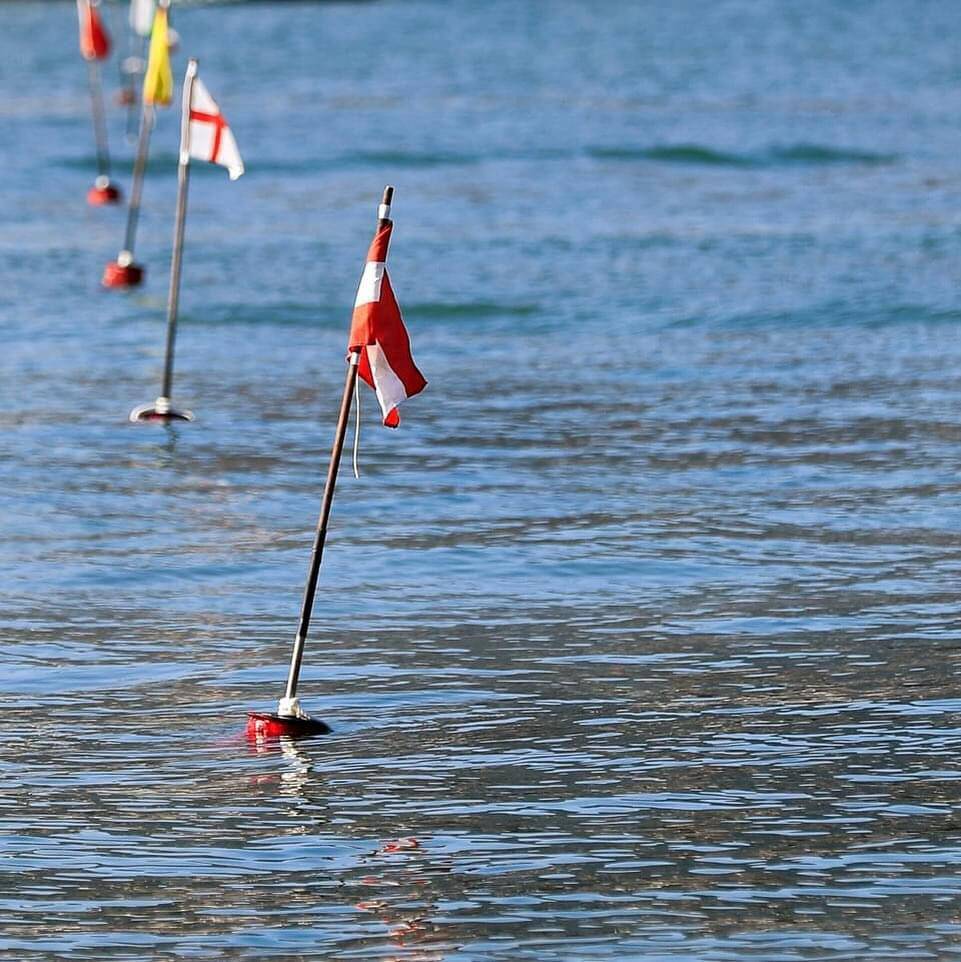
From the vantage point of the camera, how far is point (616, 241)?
23188 mm

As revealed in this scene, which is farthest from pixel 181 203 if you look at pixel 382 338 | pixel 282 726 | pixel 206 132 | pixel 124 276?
pixel 124 276

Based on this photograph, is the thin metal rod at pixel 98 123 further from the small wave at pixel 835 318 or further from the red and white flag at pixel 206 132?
the red and white flag at pixel 206 132

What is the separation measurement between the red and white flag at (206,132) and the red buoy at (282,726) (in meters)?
5.68

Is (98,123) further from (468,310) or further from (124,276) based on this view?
(468,310)

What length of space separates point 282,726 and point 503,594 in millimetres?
2231

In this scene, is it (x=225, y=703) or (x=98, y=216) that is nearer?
(x=225, y=703)

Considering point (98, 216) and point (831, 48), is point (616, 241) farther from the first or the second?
point (831, 48)

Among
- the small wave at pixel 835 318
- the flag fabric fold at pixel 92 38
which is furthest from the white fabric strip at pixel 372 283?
the flag fabric fold at pixel 92 38

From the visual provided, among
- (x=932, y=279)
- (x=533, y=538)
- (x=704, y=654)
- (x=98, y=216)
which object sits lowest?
(x=704, y=654)

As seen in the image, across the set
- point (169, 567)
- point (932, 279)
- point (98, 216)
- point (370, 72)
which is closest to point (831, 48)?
point (370, 72)

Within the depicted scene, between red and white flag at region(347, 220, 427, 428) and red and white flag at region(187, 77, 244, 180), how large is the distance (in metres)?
5.16

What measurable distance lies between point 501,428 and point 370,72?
40.1 metres

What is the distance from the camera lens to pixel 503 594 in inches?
386

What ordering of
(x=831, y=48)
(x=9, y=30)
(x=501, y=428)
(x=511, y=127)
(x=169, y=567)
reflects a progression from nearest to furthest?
(x=169, y=567) → (x=501, y=428) → (x=511, y=127) → (x=831, y=48) → (x=9, y=30)
